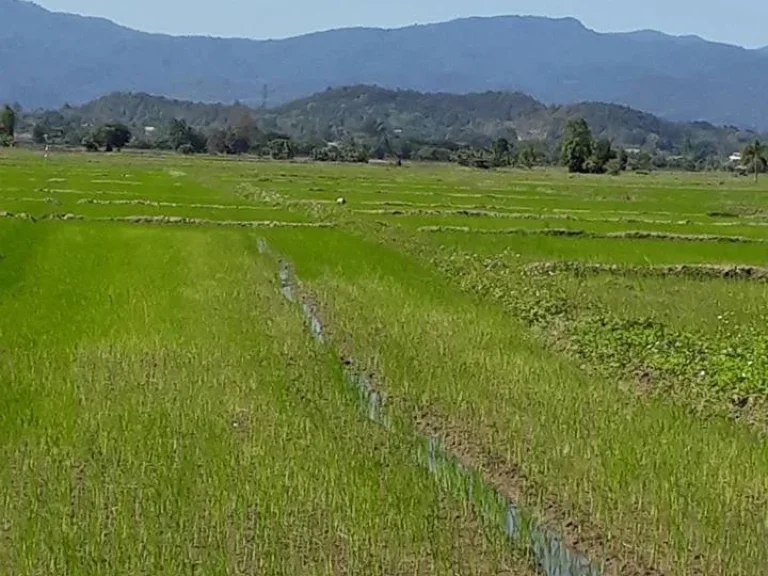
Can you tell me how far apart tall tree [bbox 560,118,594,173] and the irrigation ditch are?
49706mm

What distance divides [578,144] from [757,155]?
365 inches

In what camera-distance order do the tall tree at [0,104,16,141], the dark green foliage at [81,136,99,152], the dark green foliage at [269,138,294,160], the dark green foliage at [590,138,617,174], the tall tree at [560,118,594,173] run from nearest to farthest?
the tall tree at [560,118,594,173]
the dark green foliage at [590,138,617,174]
the dark green foliage at [81,136,99,152]
the tall tree at [0,104,16,141]
the dark green foliage at [269,138,294,160]

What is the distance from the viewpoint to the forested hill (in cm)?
13100

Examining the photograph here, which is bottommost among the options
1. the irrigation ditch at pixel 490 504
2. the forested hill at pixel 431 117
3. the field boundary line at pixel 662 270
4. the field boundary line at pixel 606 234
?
the irrigation ditch at pixel 490 504

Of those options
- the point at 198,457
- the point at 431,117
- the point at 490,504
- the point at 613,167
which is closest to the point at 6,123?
the point at 613,167

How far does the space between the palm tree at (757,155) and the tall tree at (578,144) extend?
8.38 m

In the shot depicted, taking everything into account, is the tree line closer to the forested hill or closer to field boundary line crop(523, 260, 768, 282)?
the forested hill

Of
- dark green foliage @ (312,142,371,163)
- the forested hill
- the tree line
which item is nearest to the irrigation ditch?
the tree line

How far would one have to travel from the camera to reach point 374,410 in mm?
7355

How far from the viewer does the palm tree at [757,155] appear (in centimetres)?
5641

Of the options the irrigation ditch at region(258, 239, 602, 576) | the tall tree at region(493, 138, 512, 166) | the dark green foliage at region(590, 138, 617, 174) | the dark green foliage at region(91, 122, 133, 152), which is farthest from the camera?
the tall tree at region(493, 138, 512, 166)

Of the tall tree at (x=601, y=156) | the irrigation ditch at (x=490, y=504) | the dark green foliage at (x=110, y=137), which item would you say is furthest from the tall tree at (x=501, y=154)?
the irrigation ditch at (x=490, y=504)

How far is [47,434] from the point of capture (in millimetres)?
6320

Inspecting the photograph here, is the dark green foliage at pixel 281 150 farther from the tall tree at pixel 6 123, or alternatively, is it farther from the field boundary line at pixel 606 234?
the field boundary line at pixel 606 234
